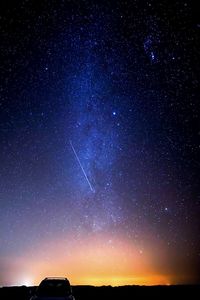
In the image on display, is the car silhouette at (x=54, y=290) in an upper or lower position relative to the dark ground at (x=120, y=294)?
lower

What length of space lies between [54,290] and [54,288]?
143mm

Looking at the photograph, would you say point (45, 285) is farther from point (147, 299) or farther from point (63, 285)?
point (147, 299)

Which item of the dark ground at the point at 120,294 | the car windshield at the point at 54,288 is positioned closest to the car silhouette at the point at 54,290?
the car windshield at the point at 54,288

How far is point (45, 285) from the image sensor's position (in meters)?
13.4

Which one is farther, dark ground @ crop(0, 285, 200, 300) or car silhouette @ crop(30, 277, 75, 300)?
dark ground @ crop(0, 285, 200, 300)

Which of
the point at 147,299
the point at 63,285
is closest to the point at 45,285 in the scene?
the point at 63,285

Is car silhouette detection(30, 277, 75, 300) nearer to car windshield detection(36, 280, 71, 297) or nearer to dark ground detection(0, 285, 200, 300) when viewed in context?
car windshield detection(36, 280, 71, 297)

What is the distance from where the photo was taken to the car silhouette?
12.2 metres

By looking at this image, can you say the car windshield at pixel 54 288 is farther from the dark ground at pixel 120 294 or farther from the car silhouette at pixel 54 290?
the dark ground at pixel 120 294

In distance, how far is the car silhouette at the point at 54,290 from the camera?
12.2 metres

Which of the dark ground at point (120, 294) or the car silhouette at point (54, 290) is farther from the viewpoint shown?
the dark ground at point (120, 294)

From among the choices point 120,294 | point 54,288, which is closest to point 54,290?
point 54,288

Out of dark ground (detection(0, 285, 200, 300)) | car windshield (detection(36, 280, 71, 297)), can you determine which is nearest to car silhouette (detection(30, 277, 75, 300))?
car windshield (detection(36, 280, 71, 297))

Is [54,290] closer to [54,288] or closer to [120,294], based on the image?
[54,288]
